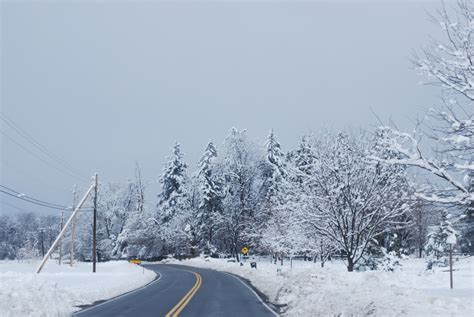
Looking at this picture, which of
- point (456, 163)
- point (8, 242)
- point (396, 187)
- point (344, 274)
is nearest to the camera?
point (456, 163)

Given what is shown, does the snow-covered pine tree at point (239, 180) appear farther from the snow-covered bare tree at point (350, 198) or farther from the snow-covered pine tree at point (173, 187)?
the snow-covered bare tree at point (350, 198)

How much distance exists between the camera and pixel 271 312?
16828 millimetres

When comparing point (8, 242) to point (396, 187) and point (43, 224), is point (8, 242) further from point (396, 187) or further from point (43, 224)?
point (396, 187)

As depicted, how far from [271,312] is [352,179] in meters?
10.9

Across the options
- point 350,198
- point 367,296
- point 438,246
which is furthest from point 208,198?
point 367,296

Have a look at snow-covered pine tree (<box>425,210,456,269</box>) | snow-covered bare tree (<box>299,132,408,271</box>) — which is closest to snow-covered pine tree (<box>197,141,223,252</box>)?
snow-covered pine tree (<box>425,210,456,269</box>)

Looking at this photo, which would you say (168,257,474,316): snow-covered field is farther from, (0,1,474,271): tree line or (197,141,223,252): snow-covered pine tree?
(197,141,223,252): snow-covered pine tree

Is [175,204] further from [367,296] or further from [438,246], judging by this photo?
[367,296]

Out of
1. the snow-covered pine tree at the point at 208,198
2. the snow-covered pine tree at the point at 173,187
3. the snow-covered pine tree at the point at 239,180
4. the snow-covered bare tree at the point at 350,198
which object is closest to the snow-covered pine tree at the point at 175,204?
the snow-covered pine tree at the point at 173,187

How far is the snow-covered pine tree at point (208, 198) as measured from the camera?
73625mm

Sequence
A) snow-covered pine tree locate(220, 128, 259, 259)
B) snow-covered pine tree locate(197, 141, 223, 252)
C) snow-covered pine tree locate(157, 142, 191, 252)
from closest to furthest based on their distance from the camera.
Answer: snow-covered pine tree locate(220, 128, 259, 259) < snow-covered pine tree locate(197, 141, 223, 252) < snow-covered pine tree locate(157, 142, 191, 252)

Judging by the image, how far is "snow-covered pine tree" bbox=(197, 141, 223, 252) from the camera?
73.6m

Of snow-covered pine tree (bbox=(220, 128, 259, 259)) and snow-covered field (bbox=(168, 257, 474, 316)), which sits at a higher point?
snow-covered pine tree (bbox=(220, 128, 259, 259))

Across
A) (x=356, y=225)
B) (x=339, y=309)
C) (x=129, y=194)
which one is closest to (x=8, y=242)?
(x=129, y=194)
